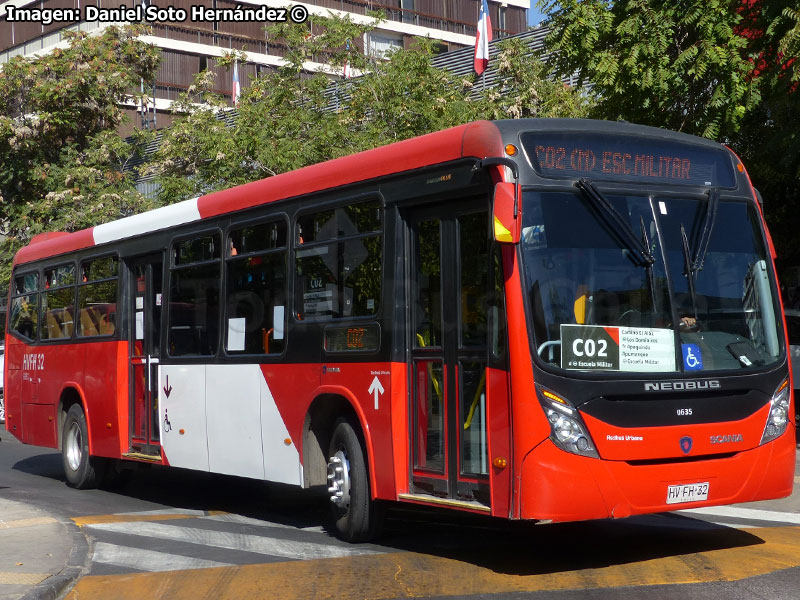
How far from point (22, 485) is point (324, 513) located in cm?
535

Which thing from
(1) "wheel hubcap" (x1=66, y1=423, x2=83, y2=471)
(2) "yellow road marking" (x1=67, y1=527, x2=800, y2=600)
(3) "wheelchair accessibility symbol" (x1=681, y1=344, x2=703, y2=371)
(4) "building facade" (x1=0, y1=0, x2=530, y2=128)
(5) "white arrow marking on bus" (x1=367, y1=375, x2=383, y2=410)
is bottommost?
(2) "yellow road marking" (x1=67, y1=527, x2=800, y2=600)

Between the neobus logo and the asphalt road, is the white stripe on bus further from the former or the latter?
the neobus logo

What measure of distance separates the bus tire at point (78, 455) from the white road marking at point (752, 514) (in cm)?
738

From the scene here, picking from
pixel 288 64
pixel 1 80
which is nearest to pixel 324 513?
pixel 288 64

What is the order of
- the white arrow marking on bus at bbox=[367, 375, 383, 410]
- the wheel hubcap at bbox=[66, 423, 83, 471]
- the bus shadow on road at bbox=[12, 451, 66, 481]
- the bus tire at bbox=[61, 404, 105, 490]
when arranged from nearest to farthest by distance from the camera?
1. the white arrow marking on bus at bbox=[367, 375, 383, 410]
2. the bus tire at bbox=[61, 404, 105, 490]
3. the wheel hubcap at bbox=[66, 423, 83, 471]
4. the bus shadow on road at bbox=[12, 451, 66, 481]

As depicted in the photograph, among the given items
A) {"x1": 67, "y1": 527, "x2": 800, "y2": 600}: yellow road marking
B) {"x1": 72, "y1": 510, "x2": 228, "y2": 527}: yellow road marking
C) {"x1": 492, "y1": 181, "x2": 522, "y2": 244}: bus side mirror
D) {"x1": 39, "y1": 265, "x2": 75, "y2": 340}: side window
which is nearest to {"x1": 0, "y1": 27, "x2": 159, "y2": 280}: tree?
{"x1": 39, "y1": 265, "x2": 75, "y2": 340}: side window

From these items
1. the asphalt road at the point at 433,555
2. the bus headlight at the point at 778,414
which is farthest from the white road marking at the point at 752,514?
the bus headlight at the point at 778,414

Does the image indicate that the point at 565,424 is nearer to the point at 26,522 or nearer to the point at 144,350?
the point at 26,522

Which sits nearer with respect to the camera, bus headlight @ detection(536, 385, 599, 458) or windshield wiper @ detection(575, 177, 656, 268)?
bus headlight @ detection(536, 385, 599, 458)

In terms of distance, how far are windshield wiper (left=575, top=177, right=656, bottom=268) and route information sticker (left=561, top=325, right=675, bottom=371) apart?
50cm

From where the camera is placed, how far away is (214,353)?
1146 centimetres

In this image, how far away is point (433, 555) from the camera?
8836 millimetres

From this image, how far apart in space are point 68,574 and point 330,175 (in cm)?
386

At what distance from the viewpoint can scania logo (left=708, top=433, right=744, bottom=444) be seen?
312 inches
